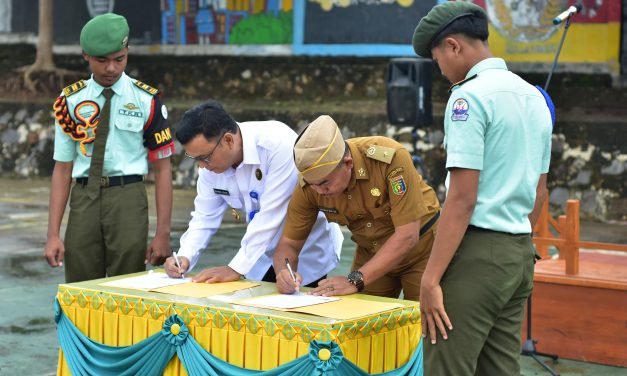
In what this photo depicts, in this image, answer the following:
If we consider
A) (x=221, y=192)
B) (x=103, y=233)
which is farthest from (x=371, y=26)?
(x=221, y=192)

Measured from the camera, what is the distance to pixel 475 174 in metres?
3.16

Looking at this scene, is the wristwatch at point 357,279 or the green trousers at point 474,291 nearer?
→ the green trousers at point 474,291

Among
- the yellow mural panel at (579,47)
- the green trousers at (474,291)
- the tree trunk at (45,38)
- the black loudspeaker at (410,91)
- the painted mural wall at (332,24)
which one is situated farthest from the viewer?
the tree trunk at (45,38)

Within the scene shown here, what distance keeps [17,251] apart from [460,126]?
703 centimetres

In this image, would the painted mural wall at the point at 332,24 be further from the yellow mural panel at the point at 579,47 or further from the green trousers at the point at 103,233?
the green trousers at the point at 103,233

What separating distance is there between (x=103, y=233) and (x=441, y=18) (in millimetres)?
2136

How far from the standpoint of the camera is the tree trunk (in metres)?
16.4

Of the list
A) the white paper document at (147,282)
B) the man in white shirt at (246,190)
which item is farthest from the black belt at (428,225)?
the white paper document at (147,282)

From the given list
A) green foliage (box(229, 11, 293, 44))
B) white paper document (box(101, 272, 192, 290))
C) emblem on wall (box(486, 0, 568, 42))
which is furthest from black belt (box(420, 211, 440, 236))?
green foliage (box(229, 11, 293, 44))

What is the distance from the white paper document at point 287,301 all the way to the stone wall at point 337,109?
882 cm

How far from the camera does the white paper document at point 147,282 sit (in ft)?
13.5

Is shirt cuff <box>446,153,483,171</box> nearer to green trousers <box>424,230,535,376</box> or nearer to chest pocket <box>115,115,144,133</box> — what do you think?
green trousers <box>424,230,535,376</box>

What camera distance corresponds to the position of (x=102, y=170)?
474 cm

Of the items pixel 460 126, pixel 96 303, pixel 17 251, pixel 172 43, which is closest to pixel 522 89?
pixel 460 126
